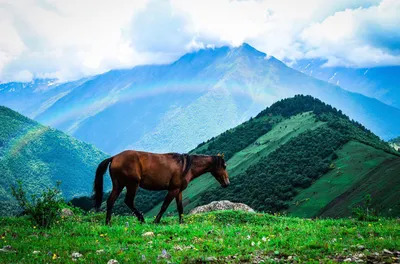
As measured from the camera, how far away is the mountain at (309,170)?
68.4 meters

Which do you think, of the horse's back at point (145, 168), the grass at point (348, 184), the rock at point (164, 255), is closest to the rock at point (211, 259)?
the rock at point (164, 255)

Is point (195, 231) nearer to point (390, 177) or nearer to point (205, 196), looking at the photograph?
point (390, 177)

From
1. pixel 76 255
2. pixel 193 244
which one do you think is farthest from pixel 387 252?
pixel 76 255

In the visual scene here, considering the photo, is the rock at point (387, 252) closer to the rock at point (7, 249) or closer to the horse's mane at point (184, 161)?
the rock at point (7, 249)

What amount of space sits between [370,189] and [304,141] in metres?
58.4

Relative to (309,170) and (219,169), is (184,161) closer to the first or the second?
(219,169)

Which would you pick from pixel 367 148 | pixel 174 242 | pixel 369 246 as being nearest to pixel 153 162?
pixel 174 242

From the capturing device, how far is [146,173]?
51.0 feet

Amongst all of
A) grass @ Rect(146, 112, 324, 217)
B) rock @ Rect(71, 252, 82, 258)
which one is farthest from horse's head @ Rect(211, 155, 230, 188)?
grass @ Rect(146, 112, 324, 217)

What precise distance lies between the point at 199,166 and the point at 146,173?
9.28 ft

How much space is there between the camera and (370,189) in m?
63.9

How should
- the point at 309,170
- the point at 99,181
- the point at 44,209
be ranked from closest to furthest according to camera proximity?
the point at 44,209, the point at 99,181, the point at 309,170

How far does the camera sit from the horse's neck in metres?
17.2

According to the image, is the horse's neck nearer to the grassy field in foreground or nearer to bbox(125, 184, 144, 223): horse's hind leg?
bbox(125, 184, 144, 223): horse's hind leg
